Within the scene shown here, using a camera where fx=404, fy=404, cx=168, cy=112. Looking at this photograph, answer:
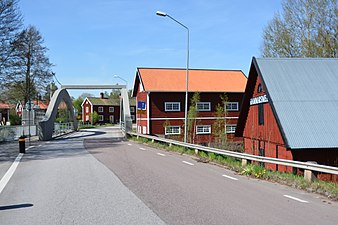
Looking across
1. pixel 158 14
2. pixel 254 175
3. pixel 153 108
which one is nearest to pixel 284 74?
pixel 158 14

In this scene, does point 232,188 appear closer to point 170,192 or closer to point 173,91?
point 170,192

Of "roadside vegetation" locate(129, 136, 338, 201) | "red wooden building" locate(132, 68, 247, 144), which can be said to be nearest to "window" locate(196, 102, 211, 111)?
"red wooden building" locate(132, 68, 247, 144)

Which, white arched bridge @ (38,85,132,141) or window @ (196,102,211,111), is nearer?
white arched bridge @ (38,85,132,141)

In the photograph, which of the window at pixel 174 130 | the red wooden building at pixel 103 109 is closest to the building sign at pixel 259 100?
the window at pixel 174 130

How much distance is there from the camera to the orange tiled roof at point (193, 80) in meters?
46.4

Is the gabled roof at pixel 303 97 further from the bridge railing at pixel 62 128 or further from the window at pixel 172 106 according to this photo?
the bridge railing at pixel 62 128

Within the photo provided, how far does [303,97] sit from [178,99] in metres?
25.4

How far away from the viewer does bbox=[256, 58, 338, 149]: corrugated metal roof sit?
63.1ft

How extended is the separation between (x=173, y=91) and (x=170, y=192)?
1427 inches

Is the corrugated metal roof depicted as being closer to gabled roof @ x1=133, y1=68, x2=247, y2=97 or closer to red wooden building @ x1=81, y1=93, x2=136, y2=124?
gabled roof @ x1=133, y1=68, x2=247, y2=97

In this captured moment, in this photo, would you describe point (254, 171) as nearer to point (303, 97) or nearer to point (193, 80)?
point (303, 97)

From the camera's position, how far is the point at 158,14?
23828 mm

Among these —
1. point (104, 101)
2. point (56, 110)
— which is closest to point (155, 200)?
point (56, 110)

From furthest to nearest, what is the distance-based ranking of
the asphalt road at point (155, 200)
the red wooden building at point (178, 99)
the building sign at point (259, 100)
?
the red wooden building at point (178, 99)
the building sign at point (259, 100)
the asphalt road at point (155, 200)
